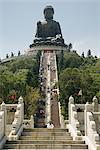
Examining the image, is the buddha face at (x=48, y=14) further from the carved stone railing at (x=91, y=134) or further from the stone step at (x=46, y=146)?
the stone step at (x=46, y=146)

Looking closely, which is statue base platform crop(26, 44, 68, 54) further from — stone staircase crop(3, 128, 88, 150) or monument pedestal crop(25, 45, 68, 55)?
stone staircase crop(3, 128, 88, 150)

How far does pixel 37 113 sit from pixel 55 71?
27453 millimetres

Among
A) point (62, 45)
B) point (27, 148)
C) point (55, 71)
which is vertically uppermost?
point (62, 45)

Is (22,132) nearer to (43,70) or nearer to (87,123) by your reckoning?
(87,123)

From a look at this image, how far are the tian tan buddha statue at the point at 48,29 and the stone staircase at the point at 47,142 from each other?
62.7 m

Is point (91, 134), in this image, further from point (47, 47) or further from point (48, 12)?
point (48, 12)

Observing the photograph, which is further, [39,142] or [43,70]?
[43,70]

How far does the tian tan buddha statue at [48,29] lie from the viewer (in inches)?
3314

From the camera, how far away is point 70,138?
67.4ft

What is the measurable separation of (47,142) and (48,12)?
68.4m

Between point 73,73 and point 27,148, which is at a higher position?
point 73,73

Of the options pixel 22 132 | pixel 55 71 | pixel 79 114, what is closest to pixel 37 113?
pixel 79 114

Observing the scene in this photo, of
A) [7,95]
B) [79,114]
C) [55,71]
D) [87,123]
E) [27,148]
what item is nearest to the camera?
[27,148]

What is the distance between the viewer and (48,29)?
8488cm
